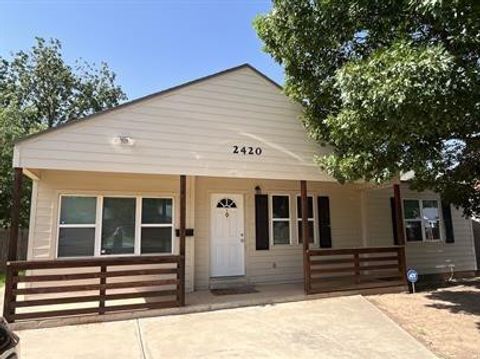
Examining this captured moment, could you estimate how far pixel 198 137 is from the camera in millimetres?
7742

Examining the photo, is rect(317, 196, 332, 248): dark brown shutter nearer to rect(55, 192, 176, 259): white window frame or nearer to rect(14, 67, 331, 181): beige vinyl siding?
rect(14, 67, 331, 181): beige vinyl siding

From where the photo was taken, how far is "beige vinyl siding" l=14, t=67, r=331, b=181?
6777mm

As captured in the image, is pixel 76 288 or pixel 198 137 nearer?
pixel 76 288

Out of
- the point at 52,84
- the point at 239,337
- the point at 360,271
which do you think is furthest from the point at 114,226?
the point at 52,84

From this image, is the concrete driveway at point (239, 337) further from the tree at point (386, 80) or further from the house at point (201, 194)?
the tree at point (386, 80)

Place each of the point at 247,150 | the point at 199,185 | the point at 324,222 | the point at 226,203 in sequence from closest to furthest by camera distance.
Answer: the point at 247,150
the point at 199,185
the point at 226,203
the point at 324,222

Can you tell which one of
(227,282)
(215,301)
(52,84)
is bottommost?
(215,301)

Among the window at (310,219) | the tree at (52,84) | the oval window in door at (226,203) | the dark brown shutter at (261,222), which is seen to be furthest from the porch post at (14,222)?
the tree at (52,84)

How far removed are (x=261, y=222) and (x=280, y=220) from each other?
0.60m

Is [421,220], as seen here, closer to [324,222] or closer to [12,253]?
[324,222]

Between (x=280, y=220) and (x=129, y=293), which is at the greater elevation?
(x=280, y=220)

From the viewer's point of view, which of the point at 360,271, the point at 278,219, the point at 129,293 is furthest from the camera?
the point at 278,219

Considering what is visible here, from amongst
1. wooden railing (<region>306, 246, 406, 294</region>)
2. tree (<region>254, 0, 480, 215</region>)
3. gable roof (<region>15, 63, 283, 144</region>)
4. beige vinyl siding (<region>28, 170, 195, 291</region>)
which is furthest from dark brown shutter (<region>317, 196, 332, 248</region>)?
beige vinyl siding (<region>28, 170, 195, 291</region>)

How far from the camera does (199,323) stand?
623 cm
